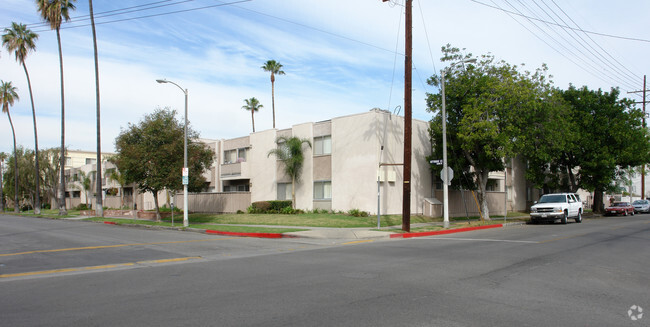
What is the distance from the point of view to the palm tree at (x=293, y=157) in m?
30.9

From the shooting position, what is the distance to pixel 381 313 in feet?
20.4

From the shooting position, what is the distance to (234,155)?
38.8 metres

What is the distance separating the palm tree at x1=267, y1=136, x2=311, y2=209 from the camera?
101 feet

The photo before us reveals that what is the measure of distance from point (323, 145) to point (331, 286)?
905 inches

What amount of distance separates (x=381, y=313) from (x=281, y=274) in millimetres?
3758

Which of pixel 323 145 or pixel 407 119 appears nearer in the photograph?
pixel 407 119

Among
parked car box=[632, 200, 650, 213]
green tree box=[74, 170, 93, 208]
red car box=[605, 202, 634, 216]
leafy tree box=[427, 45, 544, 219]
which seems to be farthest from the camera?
green tree box=[74, 170, 93, 208]

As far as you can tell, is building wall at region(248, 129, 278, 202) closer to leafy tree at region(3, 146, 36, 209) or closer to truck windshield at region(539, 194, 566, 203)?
truck windshield at region(539, 194, 566, 203)

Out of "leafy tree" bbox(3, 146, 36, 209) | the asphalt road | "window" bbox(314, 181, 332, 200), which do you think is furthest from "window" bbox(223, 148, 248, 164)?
"leafy tree" bbox(3, 146, 36, 209)

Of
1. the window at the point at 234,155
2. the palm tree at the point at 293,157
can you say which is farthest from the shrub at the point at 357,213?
the window at the point at 234,155

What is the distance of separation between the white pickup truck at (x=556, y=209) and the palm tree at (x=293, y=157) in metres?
15.3

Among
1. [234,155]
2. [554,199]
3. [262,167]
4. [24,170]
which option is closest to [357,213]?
[262,167]

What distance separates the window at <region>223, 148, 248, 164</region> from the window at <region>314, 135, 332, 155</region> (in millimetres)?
8546

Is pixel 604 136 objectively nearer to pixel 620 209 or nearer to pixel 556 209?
pixel 620 209
